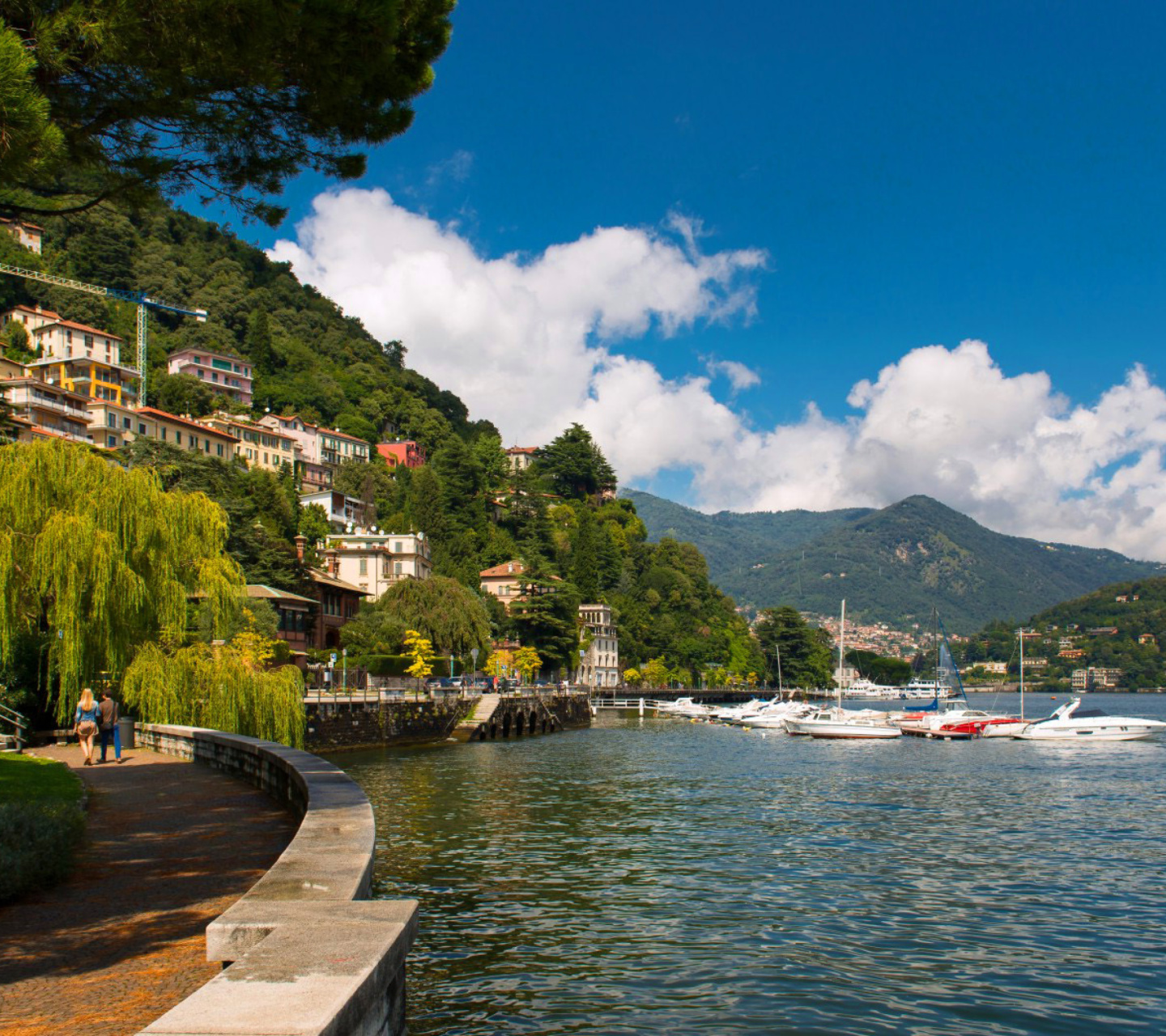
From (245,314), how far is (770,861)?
542 feet

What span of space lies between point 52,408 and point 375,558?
109 ft

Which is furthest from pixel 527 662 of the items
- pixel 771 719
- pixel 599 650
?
pixel 599 650

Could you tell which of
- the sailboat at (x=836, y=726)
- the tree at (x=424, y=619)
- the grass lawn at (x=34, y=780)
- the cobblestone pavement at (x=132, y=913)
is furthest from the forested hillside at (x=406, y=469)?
the cobblestone pavement at (x=132, y=913)

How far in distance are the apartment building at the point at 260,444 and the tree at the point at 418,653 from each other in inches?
2192

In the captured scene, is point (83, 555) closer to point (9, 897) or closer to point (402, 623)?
point (9, 897)

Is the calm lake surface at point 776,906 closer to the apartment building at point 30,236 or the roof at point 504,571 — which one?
the roof at point 504,571

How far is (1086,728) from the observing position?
67875mm

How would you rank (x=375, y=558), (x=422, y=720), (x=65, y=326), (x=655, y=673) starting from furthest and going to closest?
(x=655, y=673)
(x=65, y=326)
(x=375, y=558)
(x=422, y=720)

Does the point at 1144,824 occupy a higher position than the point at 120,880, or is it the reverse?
the point at 120,880

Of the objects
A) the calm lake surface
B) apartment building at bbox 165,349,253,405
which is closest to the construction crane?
apartment building at bbox 165,349,253,405

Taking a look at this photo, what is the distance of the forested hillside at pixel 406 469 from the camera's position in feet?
420

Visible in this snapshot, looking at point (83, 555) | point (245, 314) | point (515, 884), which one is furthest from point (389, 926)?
point (245, 314)

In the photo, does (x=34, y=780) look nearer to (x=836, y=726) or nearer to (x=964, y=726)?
(x=836, y=726)

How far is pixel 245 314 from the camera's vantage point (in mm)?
169375
